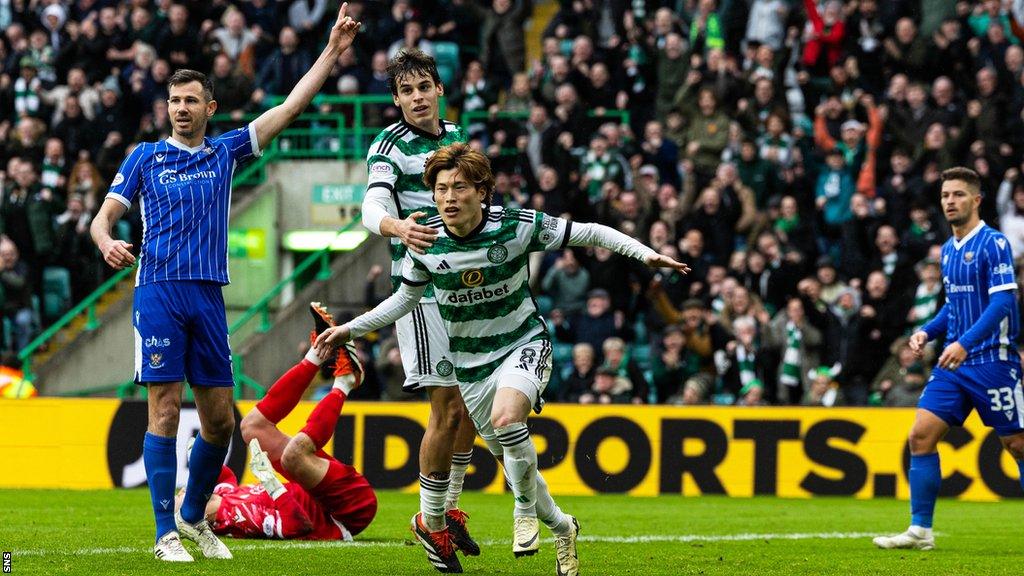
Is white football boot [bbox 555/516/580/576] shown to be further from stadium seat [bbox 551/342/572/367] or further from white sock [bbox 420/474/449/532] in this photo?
stadium seat [bbox 551/342/572/367]

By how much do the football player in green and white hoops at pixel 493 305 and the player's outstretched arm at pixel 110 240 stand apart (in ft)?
3.55

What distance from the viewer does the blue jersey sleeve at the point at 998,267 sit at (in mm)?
9992

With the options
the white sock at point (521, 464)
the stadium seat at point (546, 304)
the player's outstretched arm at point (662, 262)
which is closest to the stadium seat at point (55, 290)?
the stadium seat at point (546, 304)

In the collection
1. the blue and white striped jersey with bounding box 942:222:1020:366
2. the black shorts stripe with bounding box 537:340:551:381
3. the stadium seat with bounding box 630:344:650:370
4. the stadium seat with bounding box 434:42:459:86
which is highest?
the stadium seat with bounding box 434:42:459:86

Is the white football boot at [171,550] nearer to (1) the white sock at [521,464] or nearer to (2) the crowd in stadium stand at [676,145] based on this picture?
(1) the white sock at [521,464]

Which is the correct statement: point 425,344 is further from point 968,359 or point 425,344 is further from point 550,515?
point 968,359

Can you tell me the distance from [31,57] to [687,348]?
1107 cm

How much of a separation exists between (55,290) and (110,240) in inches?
528

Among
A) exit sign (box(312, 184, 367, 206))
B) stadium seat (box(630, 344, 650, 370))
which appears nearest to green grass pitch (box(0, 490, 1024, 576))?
stadium seat (box(630, 344, 650, 370))

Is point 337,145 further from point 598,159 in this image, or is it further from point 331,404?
point 331,404

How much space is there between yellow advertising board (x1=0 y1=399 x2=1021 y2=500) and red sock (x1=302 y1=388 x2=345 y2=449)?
18.2 feet

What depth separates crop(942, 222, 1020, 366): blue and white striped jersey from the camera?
10.0 meters

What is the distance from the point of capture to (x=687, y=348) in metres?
17.7

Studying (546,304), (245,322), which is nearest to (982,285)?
(546,304)
